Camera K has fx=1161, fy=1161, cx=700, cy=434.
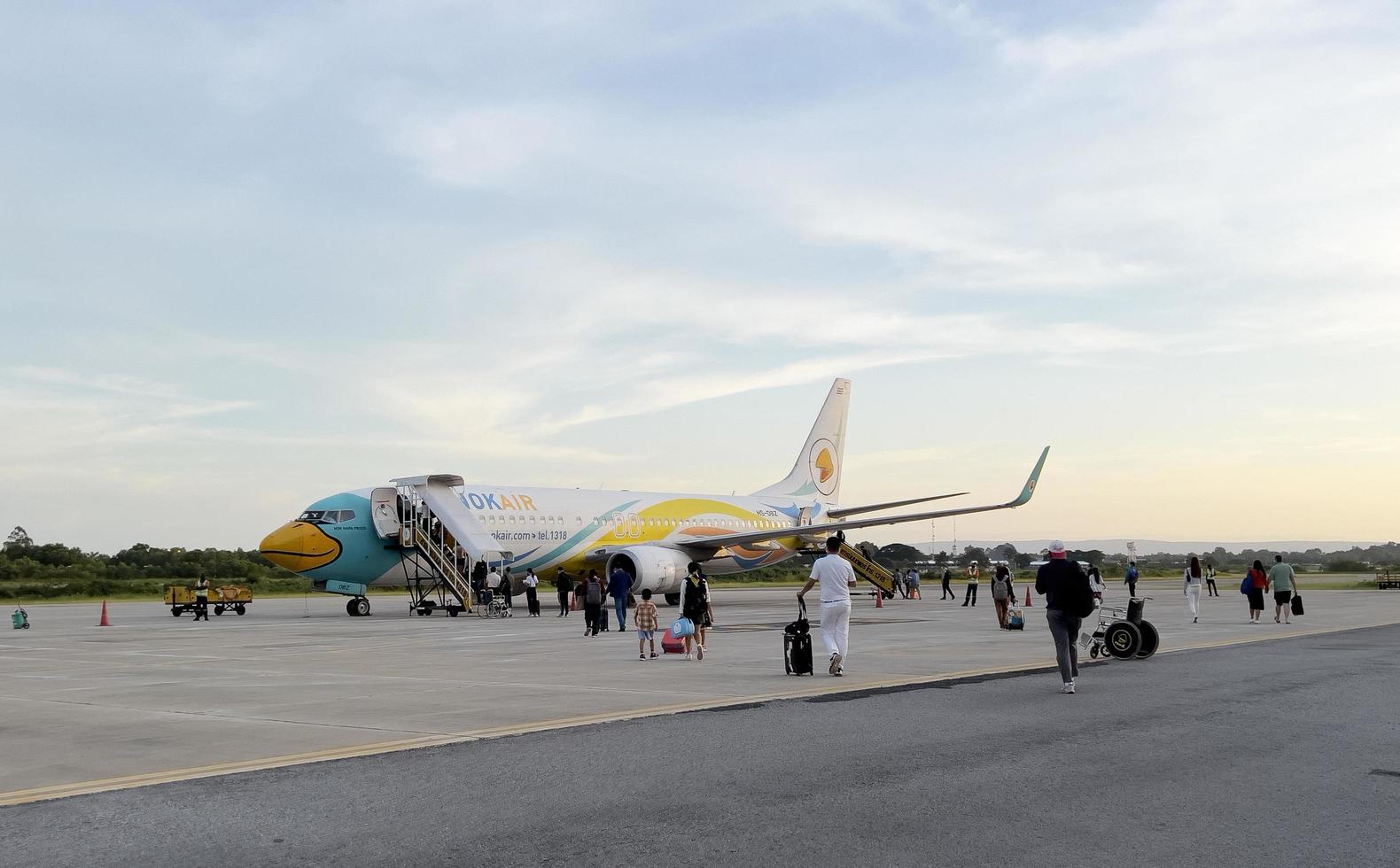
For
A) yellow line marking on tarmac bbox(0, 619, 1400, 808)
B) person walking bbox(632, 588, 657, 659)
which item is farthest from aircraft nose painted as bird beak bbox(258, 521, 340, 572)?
yellow line marking on tarmac bbox(0, 619, 1400, 808)

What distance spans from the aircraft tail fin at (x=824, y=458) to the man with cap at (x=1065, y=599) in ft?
123

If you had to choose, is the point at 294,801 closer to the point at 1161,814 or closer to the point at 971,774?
the point at 971,774

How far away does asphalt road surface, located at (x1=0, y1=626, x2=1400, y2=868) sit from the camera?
6129mm

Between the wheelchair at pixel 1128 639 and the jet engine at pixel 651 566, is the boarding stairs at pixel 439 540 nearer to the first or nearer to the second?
the jet engine at pixel 651 566

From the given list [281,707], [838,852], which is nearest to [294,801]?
[838,852]

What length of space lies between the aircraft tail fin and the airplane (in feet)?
18.4

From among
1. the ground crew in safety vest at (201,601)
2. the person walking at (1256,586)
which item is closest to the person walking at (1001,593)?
the person walking at (1256,586)

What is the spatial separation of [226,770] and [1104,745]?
22.4 ft

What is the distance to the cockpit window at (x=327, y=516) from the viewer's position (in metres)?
34.5

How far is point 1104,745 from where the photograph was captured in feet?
31.1

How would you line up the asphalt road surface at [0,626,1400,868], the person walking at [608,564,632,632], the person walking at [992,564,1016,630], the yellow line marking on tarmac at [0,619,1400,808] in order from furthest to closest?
the person walking at [608,564,632,632] → the person walking at [992,564,1016,630] → the yellow line marking on tarmac at [0,619,1400,808] → the asphalt road surface at [0,626,1400,868]

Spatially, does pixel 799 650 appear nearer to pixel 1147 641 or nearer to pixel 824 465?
pixel 1147 641

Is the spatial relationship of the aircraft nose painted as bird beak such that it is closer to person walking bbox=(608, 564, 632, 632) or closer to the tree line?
person walking bbox=(608, 564, 632, 632)

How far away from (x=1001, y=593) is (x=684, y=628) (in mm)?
11131
